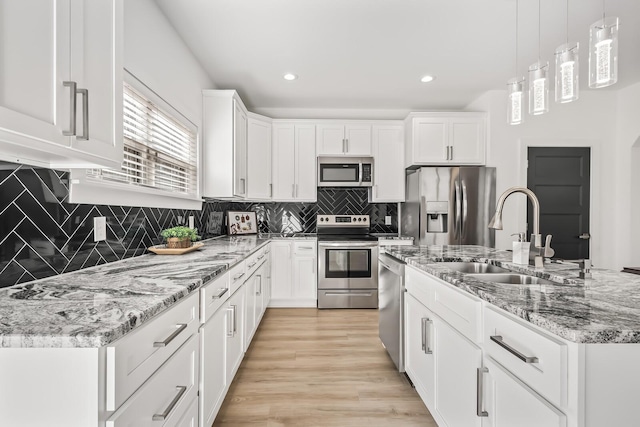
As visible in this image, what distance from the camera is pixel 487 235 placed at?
152 inches

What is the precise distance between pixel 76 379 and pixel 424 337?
1.60 meters

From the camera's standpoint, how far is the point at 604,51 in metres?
1.40

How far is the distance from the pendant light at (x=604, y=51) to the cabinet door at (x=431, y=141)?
2576 millimetres

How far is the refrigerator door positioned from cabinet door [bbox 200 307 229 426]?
9.92 feet

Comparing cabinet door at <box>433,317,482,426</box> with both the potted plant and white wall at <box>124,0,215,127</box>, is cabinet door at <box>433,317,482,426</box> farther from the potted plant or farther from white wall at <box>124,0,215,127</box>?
white wall at <box>124,0,215,127</box>

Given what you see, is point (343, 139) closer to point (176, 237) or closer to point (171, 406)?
point (176, 237)

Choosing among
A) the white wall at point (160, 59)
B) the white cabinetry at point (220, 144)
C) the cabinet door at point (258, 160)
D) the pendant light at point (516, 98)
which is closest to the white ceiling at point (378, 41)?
the white wall at point (160, 59)

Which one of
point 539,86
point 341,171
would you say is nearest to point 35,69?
point 539,86

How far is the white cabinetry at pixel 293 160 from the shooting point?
14.0ft

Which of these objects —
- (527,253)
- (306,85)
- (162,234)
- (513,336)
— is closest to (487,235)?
(527,253)

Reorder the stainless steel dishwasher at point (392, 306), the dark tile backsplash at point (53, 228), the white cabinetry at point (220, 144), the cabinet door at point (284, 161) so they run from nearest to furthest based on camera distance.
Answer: the dark tile backsplash at point (53, 228) → the stainless steel dishwasher at point (392, 306) → the white cabinetry at point (220, 144) → the cabinet door at point (284, 161)

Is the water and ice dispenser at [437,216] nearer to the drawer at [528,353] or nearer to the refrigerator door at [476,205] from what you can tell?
the refrigerator door at [476,205]

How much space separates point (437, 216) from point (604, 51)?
2.60 metres

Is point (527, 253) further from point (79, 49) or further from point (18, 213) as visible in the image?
point (18, 213)
